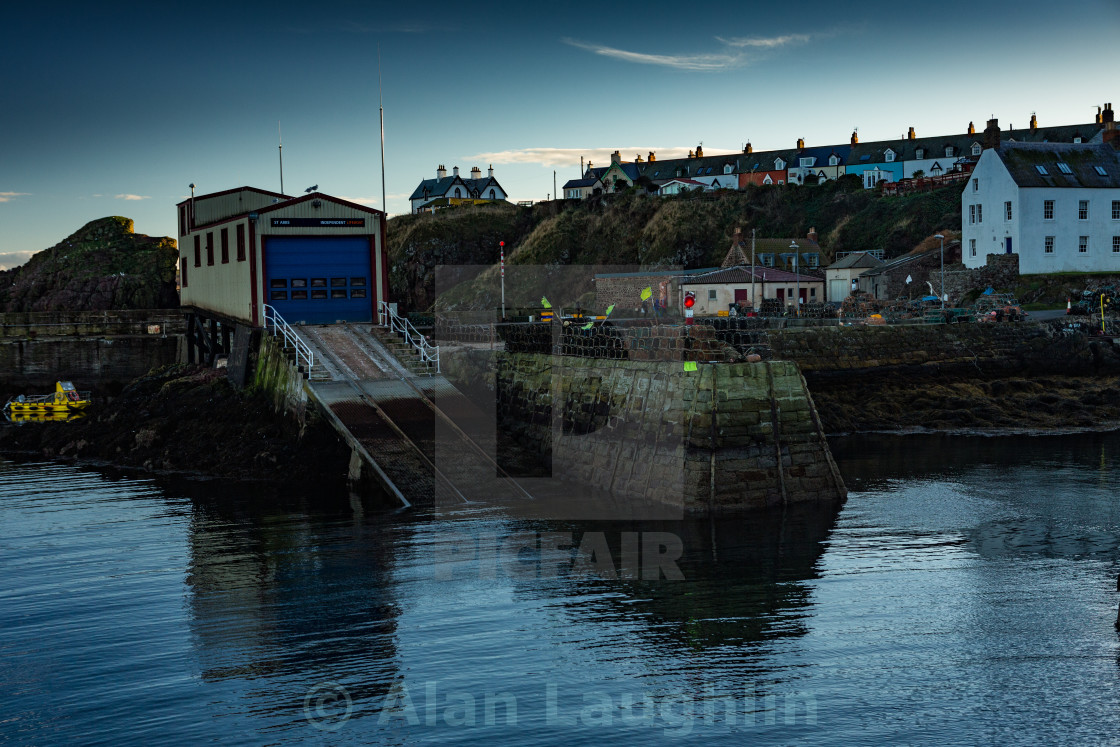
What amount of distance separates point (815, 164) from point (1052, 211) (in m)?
56.8

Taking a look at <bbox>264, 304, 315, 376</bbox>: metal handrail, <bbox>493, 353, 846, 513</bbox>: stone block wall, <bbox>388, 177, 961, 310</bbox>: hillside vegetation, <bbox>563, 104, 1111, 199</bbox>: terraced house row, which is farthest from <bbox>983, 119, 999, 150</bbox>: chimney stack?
<bbox>264, 304, 315, 376</bbox>: metal handrail

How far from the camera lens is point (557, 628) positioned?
14.8 m

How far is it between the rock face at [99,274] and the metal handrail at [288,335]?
30.8 m

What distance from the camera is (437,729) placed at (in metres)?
11.7

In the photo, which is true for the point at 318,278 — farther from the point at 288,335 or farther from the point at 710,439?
the point at 710,439

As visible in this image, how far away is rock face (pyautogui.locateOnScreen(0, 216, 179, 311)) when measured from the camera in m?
60.6

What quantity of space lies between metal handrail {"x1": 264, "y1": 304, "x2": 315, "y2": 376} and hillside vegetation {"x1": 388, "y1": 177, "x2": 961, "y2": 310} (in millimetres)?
55403

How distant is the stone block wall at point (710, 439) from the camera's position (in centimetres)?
2150

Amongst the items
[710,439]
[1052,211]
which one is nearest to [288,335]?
[710,439]

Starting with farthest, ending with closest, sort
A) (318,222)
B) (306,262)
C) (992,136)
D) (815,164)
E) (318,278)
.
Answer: (815,164) → (992,136) → (318,278) → (306,262) → (318,222)

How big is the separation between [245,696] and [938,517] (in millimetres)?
15209

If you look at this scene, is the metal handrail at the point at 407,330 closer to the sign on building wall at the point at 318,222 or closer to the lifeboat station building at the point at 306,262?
the lifeboat station building at the point at 306,262

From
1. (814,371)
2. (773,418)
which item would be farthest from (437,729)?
(814,371)

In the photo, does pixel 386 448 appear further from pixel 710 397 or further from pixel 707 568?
pixel 707 568
